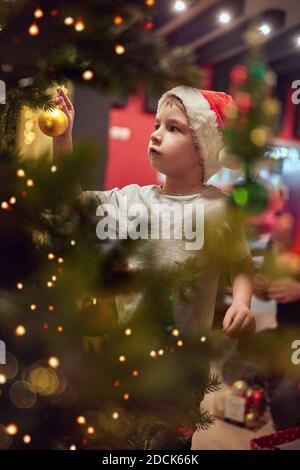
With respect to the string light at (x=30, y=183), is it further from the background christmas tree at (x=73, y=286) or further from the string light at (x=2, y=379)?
the string light at (x=2, y=379)

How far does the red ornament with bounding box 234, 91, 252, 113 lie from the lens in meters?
0.62

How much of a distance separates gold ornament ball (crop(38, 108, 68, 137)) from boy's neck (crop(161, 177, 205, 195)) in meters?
0.21

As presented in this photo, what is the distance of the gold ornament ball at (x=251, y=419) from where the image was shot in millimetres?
1398

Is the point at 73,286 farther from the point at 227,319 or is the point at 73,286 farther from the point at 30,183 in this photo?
the point at 227,319

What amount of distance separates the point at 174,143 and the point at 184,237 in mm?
165

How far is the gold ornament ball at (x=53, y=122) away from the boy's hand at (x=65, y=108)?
15 millimetres

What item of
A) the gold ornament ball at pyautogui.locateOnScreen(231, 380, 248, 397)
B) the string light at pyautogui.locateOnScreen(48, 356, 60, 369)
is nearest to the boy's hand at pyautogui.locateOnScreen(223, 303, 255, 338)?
the string light at pyautogui.locateOnScreen(48, 356, 60, 369)

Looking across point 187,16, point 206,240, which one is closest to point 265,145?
point 206,240

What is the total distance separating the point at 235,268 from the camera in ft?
2.59

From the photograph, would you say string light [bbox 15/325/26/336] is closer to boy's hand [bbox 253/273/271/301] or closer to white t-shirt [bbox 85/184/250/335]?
white t-shirt [bbox 85/184/250/335]

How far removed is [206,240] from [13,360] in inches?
13.4

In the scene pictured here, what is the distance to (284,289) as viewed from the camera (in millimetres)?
992

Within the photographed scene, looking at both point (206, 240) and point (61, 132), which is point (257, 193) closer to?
point (206, 240)

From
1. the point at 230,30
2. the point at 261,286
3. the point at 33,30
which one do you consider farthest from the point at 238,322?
the point at 230,30
